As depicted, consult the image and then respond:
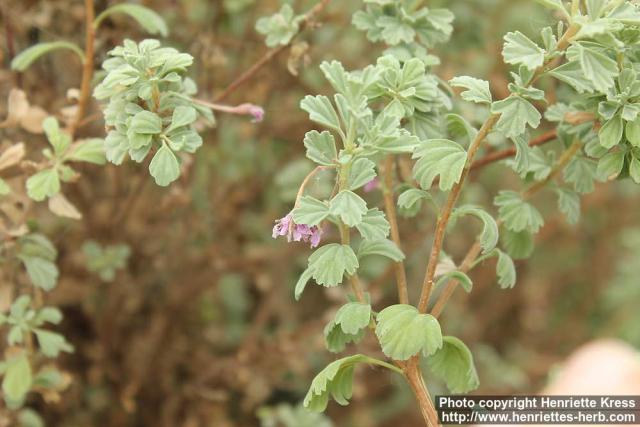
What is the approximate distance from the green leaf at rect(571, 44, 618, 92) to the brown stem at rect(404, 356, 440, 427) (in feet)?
1.29

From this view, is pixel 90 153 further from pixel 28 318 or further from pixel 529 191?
pixel 529 191

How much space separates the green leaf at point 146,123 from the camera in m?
0.92

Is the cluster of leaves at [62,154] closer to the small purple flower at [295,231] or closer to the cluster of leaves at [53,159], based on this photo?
the cluster of leaves at [53,159]

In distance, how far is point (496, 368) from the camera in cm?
233

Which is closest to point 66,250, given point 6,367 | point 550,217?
point 6,367

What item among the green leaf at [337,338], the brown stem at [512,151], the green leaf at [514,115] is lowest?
the green leaf at [337,338]

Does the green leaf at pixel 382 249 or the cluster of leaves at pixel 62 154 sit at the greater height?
the cluster of leaves at pixel 62 154

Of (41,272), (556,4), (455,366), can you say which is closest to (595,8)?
(556,4)

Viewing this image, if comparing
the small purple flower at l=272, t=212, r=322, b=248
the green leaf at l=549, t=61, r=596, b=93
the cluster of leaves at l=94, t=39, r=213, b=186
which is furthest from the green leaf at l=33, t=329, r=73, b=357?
the green leaf at l=549, t=61, r=596, b=93

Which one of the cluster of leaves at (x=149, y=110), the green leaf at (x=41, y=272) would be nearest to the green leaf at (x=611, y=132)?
the cluster of leaves at (x=149, y=110)

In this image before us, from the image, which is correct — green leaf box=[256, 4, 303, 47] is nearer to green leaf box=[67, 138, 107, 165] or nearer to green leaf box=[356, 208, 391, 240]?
green leaf box=[67, 138, 107, 165]

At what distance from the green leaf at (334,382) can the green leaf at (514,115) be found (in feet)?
1.05

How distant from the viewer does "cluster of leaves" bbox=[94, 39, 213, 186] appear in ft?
3.03

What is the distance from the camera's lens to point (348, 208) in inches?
33.5
